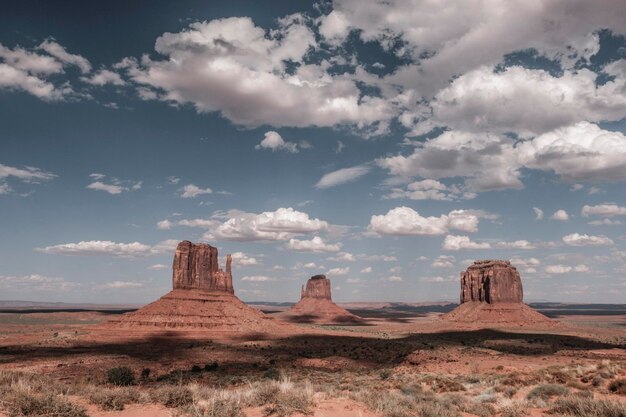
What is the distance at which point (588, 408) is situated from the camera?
40.3 feet

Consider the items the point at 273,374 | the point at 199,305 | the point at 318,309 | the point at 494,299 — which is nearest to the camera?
the point at 273,374

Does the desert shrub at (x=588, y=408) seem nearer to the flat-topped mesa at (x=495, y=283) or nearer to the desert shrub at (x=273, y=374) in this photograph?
the desert shrub at (x=273, y=374)

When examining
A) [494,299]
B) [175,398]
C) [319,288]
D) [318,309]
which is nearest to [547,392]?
[175,398]

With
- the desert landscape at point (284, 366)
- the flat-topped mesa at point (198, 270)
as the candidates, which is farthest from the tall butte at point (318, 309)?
the flat-topped mesa at point (198, 270)

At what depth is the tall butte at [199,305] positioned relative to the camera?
8412cm

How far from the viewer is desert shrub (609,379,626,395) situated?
53.8 feet

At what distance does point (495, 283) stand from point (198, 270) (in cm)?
8870

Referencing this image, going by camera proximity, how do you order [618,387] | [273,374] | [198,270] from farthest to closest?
[198,270]
[273,374]
[618,387]

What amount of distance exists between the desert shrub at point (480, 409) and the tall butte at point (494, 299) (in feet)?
346

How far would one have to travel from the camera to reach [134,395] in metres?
14.5

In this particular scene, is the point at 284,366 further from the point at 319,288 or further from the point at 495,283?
the point at 319,288

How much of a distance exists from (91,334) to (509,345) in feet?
250

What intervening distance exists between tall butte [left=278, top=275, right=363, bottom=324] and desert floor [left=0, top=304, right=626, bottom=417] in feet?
286

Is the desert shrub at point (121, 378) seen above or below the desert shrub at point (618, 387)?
below
